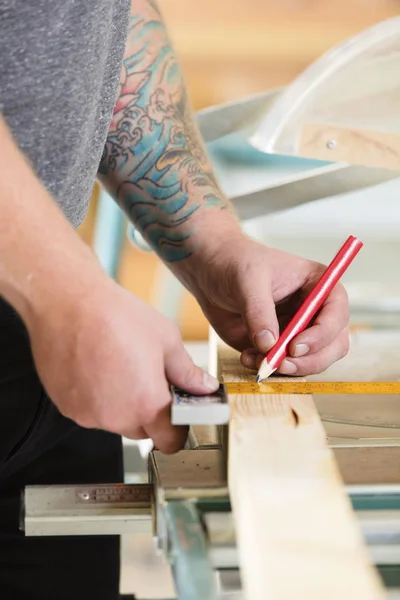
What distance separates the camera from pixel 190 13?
153 centimetres

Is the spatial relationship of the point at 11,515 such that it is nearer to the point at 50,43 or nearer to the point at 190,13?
the point at 50,43

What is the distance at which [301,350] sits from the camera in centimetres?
80

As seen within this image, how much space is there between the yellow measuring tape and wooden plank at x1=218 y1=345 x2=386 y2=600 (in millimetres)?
27

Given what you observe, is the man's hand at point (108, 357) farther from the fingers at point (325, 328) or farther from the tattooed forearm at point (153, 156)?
the tattooed forearm at point (153, 156)

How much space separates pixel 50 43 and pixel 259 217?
0.77 metres

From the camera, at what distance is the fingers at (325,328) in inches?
31.4

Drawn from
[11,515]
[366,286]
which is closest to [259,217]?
[366,286]

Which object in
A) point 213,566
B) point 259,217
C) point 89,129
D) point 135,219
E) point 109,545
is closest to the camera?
point 213,566

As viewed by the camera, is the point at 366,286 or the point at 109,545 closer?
the point at 109,545

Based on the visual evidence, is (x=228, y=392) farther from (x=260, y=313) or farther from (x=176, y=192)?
(x=176, y=192)

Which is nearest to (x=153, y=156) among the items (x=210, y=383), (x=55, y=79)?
(x=55, y=79)

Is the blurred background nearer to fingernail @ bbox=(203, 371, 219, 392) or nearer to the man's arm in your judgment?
the man's arm

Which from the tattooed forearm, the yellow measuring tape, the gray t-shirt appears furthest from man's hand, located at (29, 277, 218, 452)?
the tattooed forearm

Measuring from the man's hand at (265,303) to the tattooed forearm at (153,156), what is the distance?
0.08 meters
